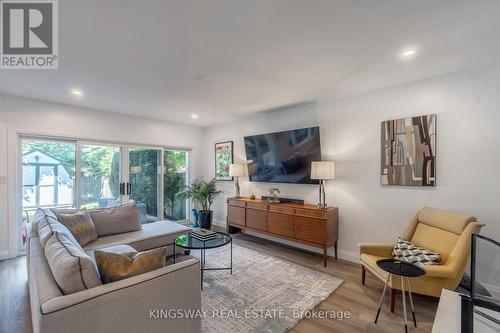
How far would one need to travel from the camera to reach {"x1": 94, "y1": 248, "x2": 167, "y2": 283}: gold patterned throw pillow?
4.77 feet

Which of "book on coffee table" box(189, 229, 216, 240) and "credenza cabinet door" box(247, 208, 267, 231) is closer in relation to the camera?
"book on coffee table" box(189, 229, 216, 240)

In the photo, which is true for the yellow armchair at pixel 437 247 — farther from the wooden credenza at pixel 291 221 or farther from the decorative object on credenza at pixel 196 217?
the decorative object on credenza at pixel 196 217

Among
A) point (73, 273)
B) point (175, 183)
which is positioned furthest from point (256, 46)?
point (175, 183)

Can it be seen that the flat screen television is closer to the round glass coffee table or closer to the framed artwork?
the framed artwork

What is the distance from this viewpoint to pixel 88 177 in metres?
4.43

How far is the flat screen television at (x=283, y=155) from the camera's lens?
3.94 m

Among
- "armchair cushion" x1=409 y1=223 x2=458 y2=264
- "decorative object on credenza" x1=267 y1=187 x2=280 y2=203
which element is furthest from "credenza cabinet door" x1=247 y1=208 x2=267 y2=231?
"armchair cushion" x1=409 y1=223 x2=458 y2=264

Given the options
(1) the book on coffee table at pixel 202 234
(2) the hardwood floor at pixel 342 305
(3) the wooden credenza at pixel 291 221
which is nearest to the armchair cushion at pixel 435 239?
(2) the hardwood floor at pixel 342 305

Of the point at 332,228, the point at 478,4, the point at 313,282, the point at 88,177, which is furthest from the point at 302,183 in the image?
the point at 88,177

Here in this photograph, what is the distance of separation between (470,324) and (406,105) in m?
2.73

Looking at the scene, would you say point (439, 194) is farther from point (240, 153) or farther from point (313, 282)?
point (240, 153)

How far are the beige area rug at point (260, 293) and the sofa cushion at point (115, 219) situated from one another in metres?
1.26

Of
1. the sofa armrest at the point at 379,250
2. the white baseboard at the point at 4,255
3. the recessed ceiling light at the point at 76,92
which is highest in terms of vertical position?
the recessed ceiling light at the point at 76,92

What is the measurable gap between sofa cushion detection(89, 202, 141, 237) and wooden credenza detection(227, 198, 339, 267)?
6.23ft
